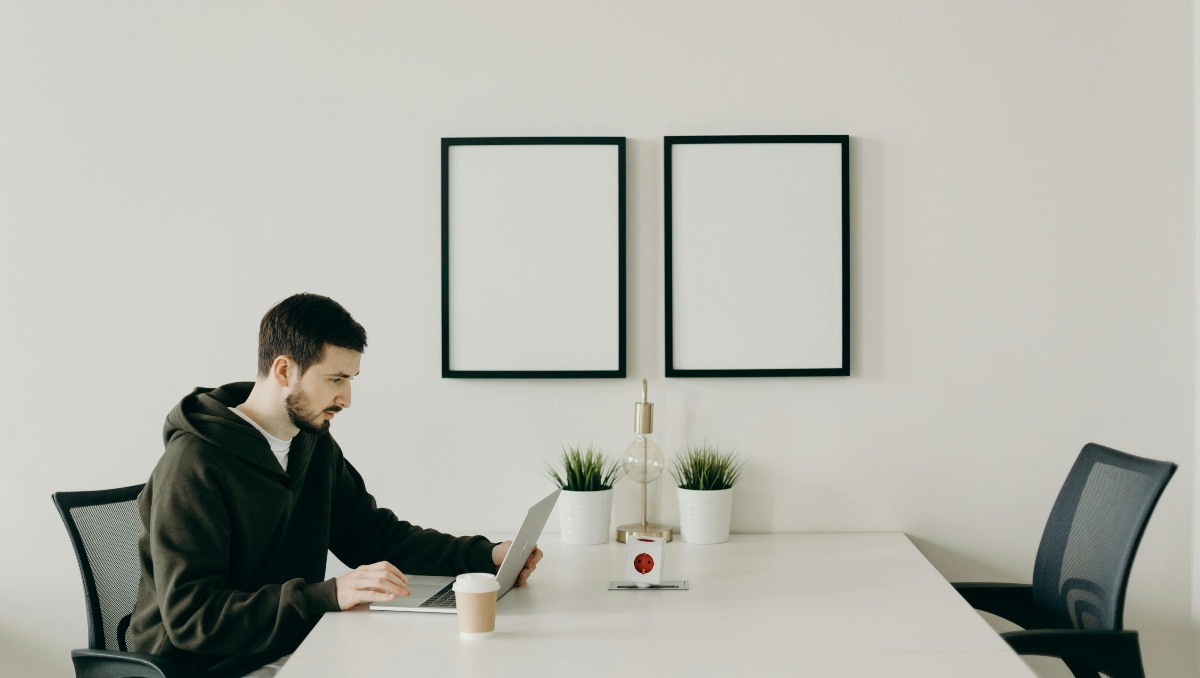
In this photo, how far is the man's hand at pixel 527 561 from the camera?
78.7 inches

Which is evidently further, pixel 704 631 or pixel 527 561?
pixel 527 561

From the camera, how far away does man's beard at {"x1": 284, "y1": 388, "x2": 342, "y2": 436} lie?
1.92 meters

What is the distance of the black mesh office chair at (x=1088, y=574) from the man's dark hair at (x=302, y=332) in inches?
54.3

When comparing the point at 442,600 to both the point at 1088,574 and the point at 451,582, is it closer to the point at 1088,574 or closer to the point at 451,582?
the point at 451,582

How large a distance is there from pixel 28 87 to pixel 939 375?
8.14ft

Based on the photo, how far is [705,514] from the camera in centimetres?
237

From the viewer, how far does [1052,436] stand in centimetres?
254

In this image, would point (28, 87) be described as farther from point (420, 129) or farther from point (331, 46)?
point (420, 129)

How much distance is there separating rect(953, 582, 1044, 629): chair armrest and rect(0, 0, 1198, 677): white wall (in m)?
0.36

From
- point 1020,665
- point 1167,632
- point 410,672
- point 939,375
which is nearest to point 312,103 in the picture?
point 410,672

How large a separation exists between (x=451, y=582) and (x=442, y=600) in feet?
0.60

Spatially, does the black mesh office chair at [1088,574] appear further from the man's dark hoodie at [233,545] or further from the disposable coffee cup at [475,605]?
the man's dark hoodie at [233,545]

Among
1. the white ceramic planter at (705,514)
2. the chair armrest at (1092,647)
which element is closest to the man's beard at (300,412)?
the white ceramic planter at (705,514)

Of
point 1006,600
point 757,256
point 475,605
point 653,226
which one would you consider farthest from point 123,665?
point 1006,600
